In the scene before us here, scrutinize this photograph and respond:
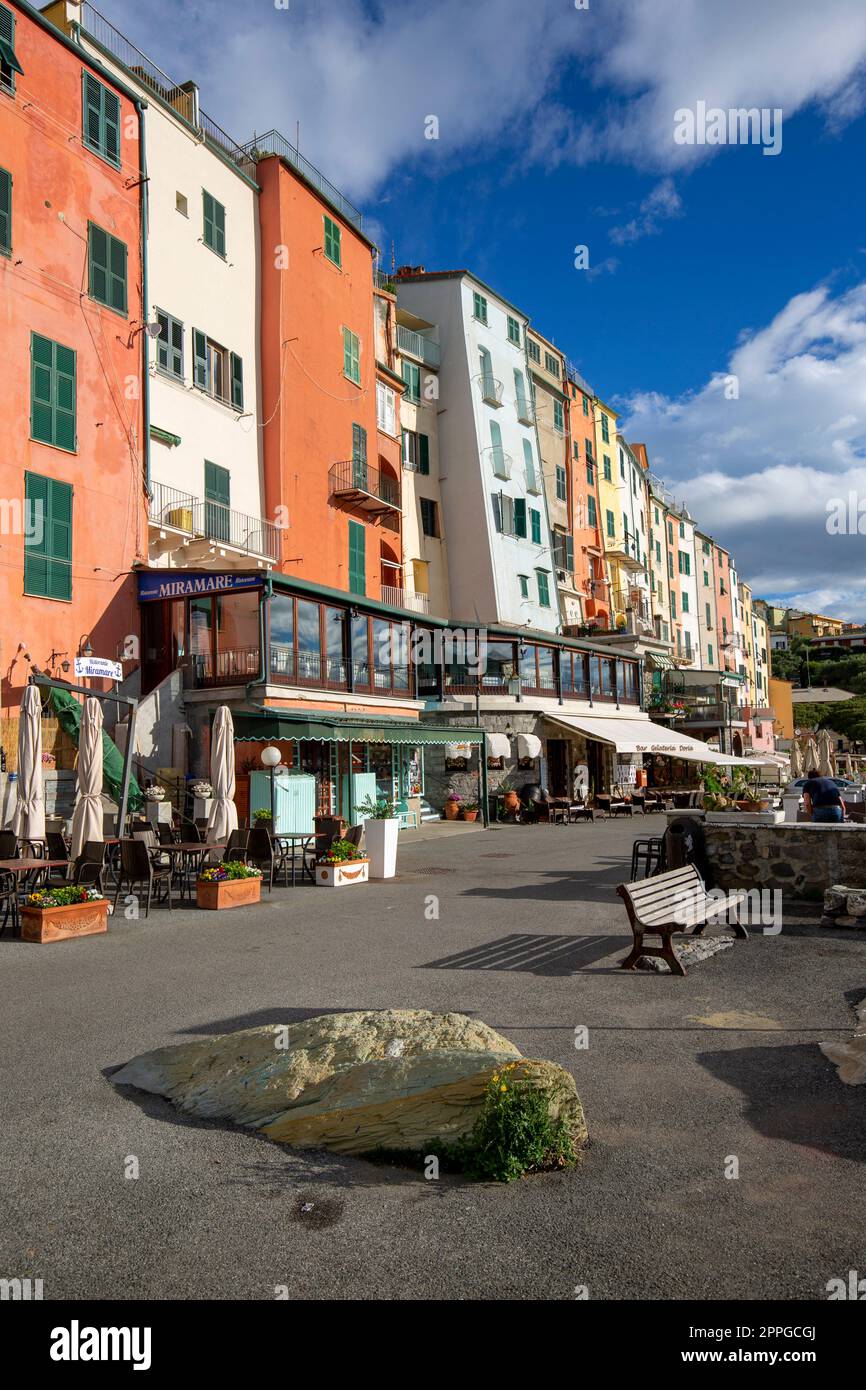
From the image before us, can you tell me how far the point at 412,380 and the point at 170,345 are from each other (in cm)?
1679

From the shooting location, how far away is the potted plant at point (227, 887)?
43.0 ft

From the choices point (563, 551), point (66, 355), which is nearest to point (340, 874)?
point (66, 355)

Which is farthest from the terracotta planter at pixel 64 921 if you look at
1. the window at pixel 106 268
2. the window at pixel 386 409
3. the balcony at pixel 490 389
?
the balcony at pixel 490 389

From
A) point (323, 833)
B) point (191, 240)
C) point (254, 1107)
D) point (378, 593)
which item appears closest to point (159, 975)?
point (254, 1107)

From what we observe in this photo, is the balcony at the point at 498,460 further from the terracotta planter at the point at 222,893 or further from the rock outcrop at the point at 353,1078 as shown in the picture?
the rock outcrop at the point at 353,1078

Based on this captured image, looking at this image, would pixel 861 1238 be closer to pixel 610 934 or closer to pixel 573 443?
pixel 610 934

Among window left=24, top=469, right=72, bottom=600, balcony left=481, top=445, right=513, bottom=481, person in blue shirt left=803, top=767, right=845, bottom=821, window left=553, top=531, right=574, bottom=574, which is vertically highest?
balcony left=481, top=445, right=513, bottom=481

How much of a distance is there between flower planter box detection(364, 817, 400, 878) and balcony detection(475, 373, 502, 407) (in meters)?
27.8

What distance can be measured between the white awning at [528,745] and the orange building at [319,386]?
713cm

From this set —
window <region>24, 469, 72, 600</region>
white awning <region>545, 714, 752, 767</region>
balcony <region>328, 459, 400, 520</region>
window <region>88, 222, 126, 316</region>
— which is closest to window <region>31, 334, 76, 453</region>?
window <region>24, 469, 72, 600</region>

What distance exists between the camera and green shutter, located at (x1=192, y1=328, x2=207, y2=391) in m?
24.3

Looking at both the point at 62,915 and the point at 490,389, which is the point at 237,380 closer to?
the point at 490,389

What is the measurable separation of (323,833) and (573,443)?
35117 millimetres

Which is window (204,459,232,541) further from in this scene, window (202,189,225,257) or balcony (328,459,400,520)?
window (202,189,225,257)
